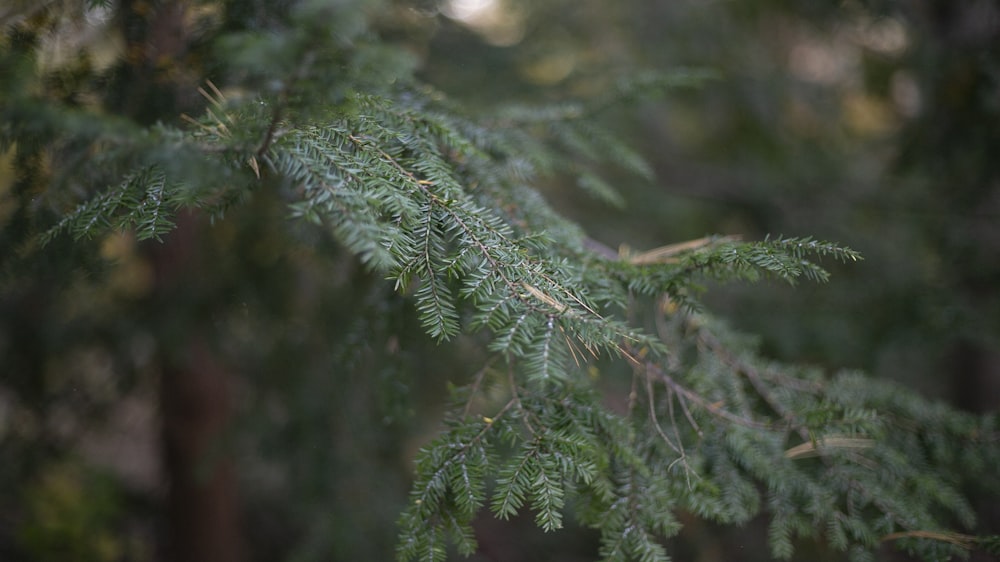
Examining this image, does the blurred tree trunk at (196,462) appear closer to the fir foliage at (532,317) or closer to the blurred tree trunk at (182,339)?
the blurred tree trunk at (182,339)

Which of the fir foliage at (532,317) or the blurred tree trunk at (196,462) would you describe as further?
the blurred tree trunk at (196,462)

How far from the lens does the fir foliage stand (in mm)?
1186

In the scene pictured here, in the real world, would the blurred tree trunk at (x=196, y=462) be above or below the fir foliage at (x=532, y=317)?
below

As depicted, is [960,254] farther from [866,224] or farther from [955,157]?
[866,224]

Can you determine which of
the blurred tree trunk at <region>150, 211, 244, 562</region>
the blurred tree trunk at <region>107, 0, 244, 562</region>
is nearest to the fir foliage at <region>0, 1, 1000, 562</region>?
the blurred tree trunk at <region>107, 0, 244, 562</region>

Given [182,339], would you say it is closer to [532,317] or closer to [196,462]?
[196,462]

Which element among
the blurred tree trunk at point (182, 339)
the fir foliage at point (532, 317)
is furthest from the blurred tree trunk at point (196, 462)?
the fir foliage at point (532, 317)

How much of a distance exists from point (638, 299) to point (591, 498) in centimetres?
72

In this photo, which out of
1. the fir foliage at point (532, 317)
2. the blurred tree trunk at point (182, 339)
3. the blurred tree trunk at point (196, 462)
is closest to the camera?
the fir foliage at point (532, 317)

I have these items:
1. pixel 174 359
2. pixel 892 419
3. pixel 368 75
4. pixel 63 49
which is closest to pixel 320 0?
pixel 368 75

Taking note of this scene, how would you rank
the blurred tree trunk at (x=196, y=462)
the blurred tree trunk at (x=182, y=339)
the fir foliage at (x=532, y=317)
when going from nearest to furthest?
the fir foliage at (x=532, y=317) < the blurred tree trunk at (x=182, y=339) < the blurred tree trunk at (x=196, y=462)

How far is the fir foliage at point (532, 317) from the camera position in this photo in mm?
1186

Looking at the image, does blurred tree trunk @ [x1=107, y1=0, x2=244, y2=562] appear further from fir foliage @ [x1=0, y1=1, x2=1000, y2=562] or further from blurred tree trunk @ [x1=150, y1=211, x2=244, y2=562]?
fir foliage @ [x1=0, y1=1, x2=1000, y2=562]

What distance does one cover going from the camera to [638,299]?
1992 millimetres
